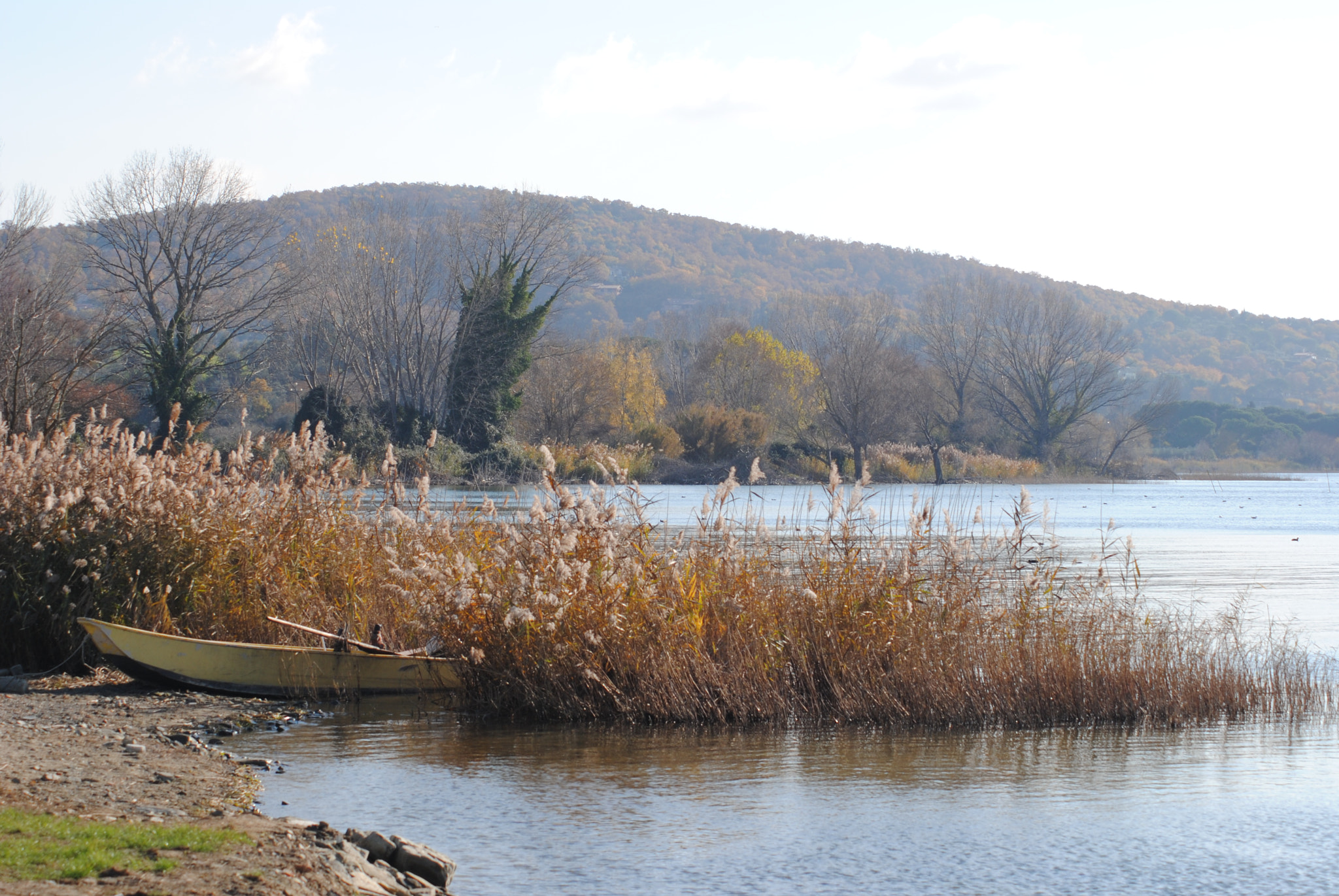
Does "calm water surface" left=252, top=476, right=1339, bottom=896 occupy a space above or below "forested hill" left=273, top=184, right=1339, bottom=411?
below

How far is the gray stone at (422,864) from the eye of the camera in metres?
6.28

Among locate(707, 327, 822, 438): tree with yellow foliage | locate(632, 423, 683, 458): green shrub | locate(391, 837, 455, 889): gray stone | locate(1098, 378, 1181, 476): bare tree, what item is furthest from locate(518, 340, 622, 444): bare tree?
locate(391, 837, 455, 889): gray stone

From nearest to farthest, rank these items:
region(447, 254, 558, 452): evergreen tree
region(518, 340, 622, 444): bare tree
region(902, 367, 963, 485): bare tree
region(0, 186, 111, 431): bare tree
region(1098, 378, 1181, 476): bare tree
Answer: region(0, 186, 111, 431): bare tree < region(447, 254, 558, 452): evergreen tree < region(518, 340, 622, 444): bare tree < region(902, 367, 963, 485): bare tree < region(1098, 378, 1181, 476): bare tree

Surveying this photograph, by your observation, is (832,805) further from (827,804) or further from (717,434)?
(717,434)

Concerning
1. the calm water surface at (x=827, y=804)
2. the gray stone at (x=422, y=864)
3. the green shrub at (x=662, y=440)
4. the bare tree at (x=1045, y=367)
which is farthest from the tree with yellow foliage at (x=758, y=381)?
the gray stone at (x=422, y=864)

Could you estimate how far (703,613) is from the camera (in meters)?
10.5

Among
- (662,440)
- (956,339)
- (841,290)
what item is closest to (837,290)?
(841,290)

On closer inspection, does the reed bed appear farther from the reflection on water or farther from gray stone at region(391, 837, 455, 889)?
gray stone at region(391, 837, 455, 889)

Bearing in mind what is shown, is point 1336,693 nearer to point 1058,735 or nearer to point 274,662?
point 1058,735

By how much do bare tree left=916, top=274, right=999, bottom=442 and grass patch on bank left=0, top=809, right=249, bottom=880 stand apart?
73529 millimetres

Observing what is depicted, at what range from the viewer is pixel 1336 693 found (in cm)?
1181

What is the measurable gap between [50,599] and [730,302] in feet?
418

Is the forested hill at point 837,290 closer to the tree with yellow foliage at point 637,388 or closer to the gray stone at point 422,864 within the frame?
the tree with yellow foliage at point 637,388

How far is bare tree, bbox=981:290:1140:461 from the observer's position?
80.2 meters
